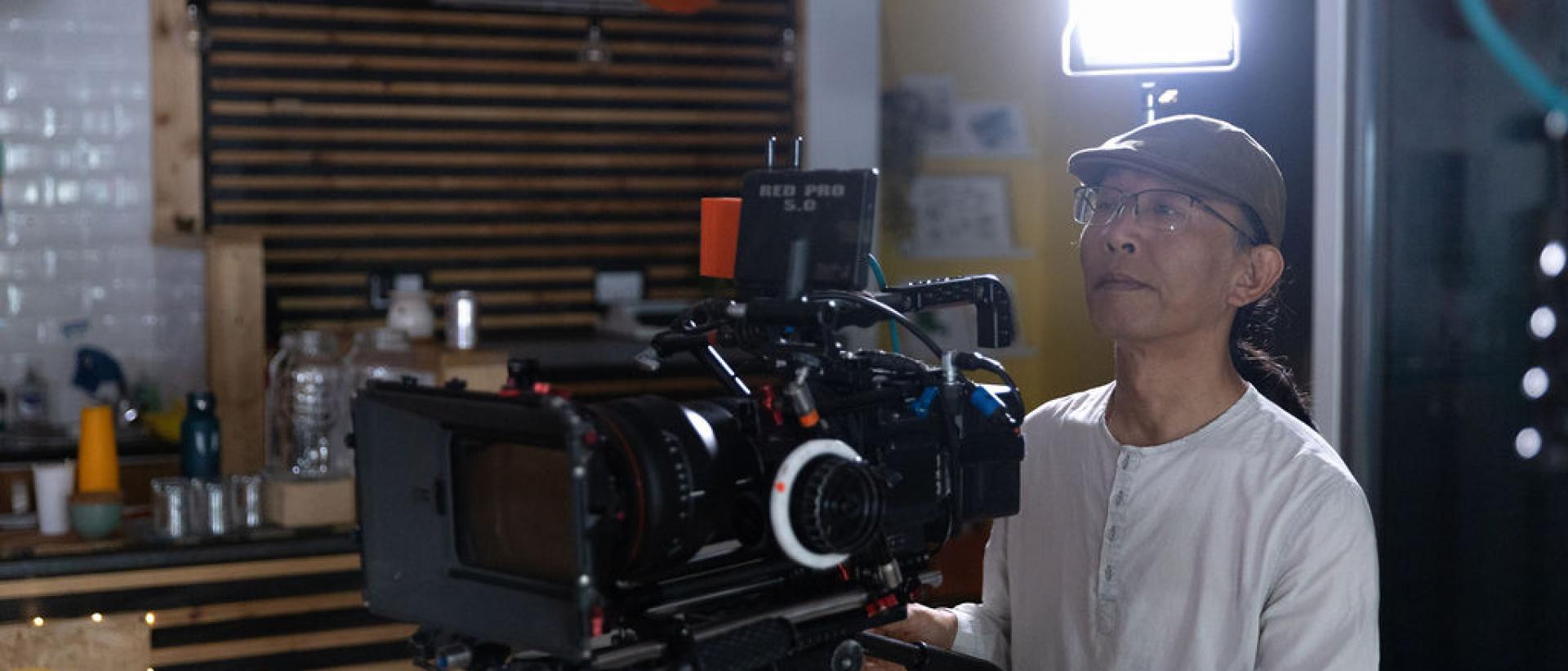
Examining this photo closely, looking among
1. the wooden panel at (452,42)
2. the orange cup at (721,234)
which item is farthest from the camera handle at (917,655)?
the wooden panel at (452,42)

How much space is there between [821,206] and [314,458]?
7.66ft

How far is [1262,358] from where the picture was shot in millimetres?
2104

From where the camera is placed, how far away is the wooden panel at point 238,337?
4.26 meters

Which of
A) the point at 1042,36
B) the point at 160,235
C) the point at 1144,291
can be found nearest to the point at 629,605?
the point at 1144,291

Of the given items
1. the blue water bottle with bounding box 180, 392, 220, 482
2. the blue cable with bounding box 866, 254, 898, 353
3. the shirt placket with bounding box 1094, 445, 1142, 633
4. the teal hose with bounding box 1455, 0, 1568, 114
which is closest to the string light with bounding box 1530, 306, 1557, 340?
the teal hose with bounding box 1455, 0, 1568, 114

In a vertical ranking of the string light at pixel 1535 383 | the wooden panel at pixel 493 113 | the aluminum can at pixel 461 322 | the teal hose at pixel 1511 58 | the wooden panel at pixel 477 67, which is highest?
the wooden panel at pixel 477 67

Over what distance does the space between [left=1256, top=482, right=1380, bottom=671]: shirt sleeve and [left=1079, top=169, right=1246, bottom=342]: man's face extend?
262mm

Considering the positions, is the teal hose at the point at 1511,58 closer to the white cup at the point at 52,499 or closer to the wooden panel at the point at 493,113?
the white cup at the point at 52,499

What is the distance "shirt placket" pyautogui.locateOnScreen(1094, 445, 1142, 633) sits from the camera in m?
2.00

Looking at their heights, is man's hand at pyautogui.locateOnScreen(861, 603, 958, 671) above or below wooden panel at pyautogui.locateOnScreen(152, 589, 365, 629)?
above

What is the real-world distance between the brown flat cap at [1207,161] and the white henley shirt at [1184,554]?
0.24m

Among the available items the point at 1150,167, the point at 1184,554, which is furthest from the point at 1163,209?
the point at 1184,554

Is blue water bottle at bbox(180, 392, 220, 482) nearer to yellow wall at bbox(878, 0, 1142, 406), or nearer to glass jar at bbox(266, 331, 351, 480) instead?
glass jar at bbox(266, 331, 351, 480)

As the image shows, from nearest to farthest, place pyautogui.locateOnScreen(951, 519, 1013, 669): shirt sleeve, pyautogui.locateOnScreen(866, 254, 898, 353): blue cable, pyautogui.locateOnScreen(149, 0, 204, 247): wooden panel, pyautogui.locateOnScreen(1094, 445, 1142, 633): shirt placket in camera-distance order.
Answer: pyautogui.locateOnScreen(866, 254, 898, 353): blue cable, pyautogui.locateOnScreen(1094, 445, 1142, 633): shirt placket, pyautogui.locateOnScreen(951, 519, 1013, 669): shirt sleeve, pyautogui.locateOnScreen(149, 0, 204, 247): wooden panel
